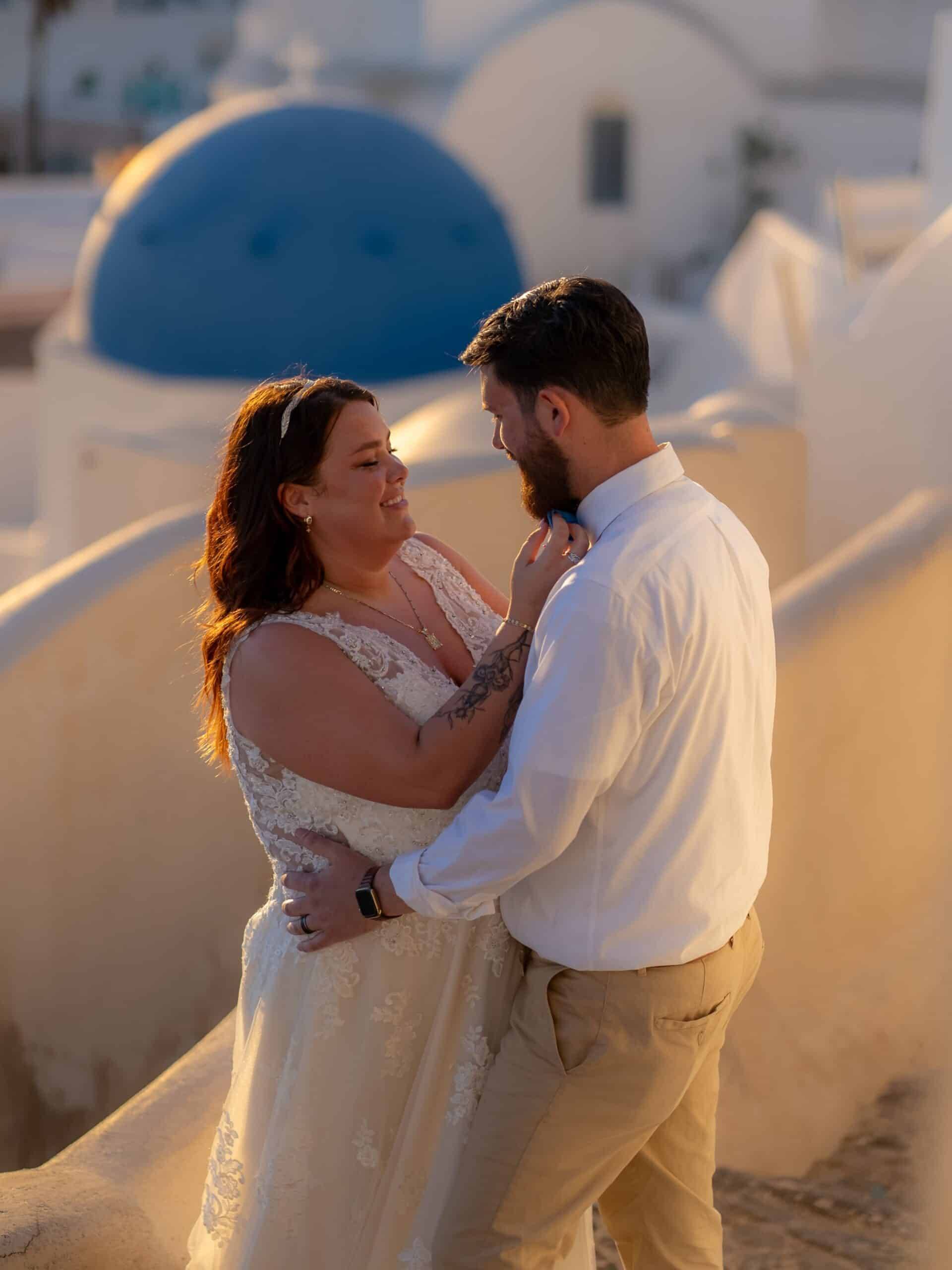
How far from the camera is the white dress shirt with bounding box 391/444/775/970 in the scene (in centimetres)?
191

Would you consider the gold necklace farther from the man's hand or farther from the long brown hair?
the man's hand

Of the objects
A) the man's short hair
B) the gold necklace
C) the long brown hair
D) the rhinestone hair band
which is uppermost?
the man's short hair

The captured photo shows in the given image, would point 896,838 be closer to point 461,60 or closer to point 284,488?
point 284,488

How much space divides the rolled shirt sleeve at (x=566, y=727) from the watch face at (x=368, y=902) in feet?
0.89

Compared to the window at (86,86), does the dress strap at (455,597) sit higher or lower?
lower

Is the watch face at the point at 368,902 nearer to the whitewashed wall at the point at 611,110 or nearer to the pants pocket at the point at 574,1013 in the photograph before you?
the pants pocket at the point at 574,1013

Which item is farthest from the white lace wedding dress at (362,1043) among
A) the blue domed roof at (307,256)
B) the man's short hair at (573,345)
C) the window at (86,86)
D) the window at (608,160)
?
the window at (86,86)

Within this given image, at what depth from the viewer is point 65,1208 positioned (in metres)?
2.87

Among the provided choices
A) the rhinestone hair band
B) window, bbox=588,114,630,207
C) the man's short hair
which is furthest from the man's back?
window, bbox=588,114,630,207

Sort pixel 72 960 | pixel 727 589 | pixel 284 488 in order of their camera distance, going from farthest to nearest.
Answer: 1. pixel 72 960
2. pixel 284 488
3. pixel 727 589

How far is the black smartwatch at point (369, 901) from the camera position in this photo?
2227mm

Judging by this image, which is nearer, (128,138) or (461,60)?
(461,60)

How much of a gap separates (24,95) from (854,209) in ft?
93.0

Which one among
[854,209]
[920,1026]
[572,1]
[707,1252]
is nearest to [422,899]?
[707,1252]
